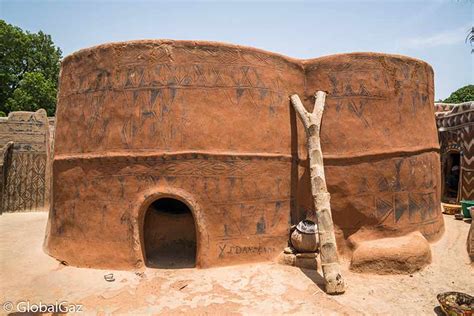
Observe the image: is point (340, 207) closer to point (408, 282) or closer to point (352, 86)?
point (408, 282)

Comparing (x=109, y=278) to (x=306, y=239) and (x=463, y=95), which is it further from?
(x=463, y=95)

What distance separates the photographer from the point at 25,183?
12922mm

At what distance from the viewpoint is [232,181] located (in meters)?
6.85

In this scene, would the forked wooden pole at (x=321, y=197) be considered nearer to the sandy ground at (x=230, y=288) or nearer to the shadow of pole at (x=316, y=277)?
the shadow of pole at (x=316, y=277)

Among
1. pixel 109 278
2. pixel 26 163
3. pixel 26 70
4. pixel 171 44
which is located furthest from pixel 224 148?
pixel 26 70

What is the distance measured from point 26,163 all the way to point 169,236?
8.60 meters

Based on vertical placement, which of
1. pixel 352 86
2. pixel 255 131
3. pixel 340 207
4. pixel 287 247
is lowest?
pixel 287 247

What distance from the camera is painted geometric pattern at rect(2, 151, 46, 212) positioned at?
41.7 feet

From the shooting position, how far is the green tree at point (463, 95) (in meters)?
25.4

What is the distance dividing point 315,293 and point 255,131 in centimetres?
330

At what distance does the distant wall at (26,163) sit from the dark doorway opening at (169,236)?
25.4 ft

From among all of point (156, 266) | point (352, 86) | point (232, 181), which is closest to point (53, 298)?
point (156, 266)

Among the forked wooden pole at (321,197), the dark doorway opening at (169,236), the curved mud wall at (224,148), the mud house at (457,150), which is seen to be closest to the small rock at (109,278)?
the curved mud wall at (224,148)

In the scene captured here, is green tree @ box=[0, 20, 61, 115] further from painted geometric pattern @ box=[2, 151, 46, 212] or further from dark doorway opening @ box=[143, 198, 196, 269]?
dark doorway opening @ box=[143, 198, 196, 269]
